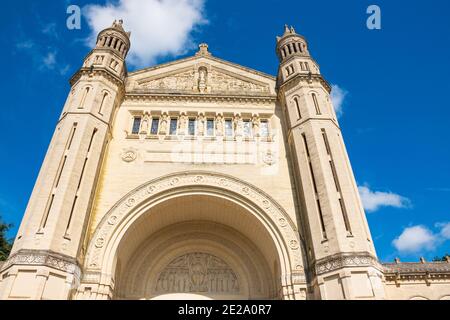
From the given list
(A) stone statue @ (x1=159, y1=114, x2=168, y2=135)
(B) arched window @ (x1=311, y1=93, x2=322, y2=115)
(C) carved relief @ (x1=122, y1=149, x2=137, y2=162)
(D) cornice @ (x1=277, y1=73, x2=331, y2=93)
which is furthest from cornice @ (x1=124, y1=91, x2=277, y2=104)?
(C) carved relief @ (x1=122, y1=149, x2=137, y2=162)

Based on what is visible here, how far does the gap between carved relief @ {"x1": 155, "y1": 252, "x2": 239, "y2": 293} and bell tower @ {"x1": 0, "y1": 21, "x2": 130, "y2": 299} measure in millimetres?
5089

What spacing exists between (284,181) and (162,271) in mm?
7807

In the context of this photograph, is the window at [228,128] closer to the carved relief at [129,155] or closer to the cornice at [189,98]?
the cornice at [189,98]

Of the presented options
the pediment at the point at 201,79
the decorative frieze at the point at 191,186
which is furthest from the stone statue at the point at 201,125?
the decorative frieze at the point at 191,186

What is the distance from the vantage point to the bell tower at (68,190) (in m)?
11.4

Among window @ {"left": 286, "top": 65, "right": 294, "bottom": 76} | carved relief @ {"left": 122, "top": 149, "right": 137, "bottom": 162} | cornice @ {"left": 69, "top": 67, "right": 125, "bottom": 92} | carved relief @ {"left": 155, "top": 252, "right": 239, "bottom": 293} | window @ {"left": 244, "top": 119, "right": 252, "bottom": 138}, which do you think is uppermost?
window @ {"left": 286, "top": 65, "right": 294, "bottom": 76}

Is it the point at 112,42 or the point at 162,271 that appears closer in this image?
the point at 162,271

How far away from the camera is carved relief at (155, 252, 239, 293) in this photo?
16.2 m

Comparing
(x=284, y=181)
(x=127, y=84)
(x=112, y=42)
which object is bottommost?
(x=284, y=181)

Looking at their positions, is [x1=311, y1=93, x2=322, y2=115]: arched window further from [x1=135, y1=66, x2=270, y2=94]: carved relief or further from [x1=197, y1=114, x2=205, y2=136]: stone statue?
[x1=197, y1=114, x2=205, y2=136]: stone statue

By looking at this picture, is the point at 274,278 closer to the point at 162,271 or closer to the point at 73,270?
the point at 162,271

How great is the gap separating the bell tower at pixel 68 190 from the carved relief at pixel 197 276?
5.09 meters
